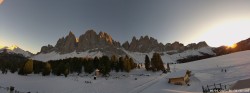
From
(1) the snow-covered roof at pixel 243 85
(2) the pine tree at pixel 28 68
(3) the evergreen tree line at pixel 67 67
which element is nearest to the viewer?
(1) the snow-covered roof at pixel 243 85

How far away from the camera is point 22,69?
294 feet

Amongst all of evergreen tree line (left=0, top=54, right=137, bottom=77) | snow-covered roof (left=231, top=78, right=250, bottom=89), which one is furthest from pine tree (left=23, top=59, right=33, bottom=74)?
snow-covered roof (left=231, top=78, right=250, bottom=89)

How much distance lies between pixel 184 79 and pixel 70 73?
179ft

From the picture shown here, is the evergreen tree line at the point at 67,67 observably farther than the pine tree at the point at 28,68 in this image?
Yes

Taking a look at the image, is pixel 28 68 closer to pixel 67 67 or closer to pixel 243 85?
pixel 67 67

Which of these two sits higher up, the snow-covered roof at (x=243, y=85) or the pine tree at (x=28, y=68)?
the pine tree at (x=28, y=68)

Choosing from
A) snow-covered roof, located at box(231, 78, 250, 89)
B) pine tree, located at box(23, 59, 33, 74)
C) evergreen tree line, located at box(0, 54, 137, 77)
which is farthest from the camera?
evergreen tree line, located at box(0, 54, 137, 77)

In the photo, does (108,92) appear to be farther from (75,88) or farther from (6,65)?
(6,65)

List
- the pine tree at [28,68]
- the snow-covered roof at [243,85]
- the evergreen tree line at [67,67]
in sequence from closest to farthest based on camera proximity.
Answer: the snow-covered roof at [243,85] → the pine tree at [28,68] → the evergreen tree line at [67,67]

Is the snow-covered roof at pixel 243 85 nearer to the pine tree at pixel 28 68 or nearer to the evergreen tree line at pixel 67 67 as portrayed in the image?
the evergreen tree line at pixel 67 67

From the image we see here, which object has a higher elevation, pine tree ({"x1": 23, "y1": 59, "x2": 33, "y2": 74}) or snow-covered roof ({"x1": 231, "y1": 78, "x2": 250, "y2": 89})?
pine tree ({"x1": 23, "y1": 59, "x2": 33, "y2": 74})

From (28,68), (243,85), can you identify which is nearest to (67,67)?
(28,68)

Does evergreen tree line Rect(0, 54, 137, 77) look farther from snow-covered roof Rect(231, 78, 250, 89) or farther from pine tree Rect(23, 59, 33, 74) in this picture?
snow-covered roof Rect(231, 78, 250, 89)

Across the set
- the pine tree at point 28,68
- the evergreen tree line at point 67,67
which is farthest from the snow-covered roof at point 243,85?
the pine tree at point 28,68
